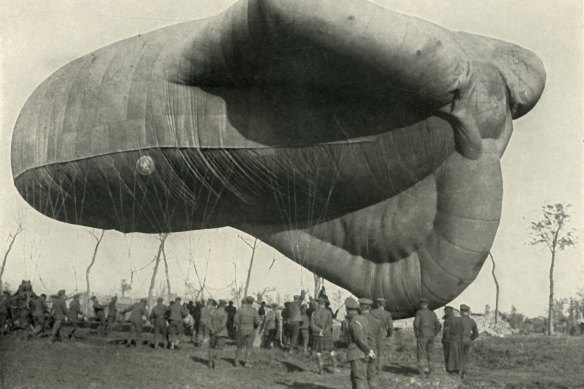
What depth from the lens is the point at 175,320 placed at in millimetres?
13711

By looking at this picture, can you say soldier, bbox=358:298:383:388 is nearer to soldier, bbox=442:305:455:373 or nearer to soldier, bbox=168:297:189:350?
soldier, bbox=442:305:455:373

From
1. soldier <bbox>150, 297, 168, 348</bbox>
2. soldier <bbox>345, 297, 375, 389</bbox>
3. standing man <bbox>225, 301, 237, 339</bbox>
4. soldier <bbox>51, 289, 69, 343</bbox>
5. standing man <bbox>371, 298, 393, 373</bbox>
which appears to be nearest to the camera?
soldier <bbox>345, 297, 375, 389</bbox>

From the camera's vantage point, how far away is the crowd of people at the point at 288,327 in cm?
835

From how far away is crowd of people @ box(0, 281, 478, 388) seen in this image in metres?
8.35

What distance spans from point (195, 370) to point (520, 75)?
749 cm

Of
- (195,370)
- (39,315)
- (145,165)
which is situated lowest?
(195,370)

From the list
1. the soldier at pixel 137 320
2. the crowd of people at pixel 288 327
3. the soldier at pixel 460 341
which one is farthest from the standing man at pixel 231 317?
the soldier at pixel 460 341

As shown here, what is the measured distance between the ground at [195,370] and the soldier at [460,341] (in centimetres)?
23

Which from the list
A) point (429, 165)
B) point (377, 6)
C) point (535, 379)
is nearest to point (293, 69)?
point (377, 6)

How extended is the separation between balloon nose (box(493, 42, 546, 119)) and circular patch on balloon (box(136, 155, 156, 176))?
6.33 metres

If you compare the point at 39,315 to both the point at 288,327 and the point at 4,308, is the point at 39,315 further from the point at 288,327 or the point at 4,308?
the point at 288,327

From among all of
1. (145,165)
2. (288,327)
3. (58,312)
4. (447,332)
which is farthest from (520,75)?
(58,312)

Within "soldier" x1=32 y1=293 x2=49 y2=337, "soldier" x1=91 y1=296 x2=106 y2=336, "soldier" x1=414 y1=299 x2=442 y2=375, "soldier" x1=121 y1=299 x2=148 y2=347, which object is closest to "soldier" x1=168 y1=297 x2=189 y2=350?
"soldier" x1=121 y1=299 x2=148 y2=347

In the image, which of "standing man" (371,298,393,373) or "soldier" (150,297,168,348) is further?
"soldier" (150,297,168,348)
